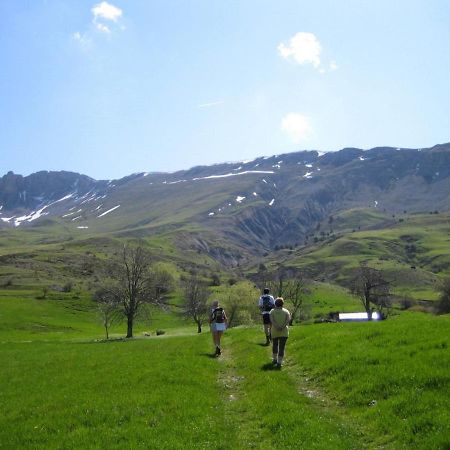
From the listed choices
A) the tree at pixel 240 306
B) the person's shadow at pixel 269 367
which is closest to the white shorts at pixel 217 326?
the person's shadow at pixel 269 367

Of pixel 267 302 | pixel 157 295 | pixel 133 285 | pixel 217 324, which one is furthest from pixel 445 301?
pixel 217 324

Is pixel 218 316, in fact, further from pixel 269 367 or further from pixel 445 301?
pixel 445 301

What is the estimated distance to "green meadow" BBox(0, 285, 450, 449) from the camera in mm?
13584

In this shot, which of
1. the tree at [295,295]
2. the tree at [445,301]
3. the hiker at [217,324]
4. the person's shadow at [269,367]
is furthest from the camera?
the tree at [295,295]

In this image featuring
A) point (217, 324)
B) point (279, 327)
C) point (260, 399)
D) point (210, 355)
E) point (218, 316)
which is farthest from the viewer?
point (218, 316)

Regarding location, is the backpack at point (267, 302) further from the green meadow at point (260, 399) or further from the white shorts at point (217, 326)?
the green meadow at point (260, 399)

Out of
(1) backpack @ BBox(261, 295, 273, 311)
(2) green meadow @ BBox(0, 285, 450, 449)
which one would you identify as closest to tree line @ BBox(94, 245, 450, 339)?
(1) backpack @ BBox(261, 295, 273, 311)

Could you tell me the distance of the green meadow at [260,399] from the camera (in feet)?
44.6

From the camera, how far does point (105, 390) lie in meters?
20.7

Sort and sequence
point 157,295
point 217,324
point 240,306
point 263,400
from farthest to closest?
point 240,306
point 157,295
point 217,324
point 263,400

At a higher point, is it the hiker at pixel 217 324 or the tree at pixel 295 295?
the hiker at pixel 217 324

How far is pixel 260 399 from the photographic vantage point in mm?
17625

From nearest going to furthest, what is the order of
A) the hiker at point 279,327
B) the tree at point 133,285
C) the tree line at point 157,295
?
the hiker at point 279,327 → the tree at point 133,285 → the tree line at point 157,295

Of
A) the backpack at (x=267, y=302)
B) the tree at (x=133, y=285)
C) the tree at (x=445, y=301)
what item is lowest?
the tree at (x=445, y=301)
